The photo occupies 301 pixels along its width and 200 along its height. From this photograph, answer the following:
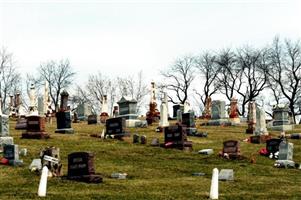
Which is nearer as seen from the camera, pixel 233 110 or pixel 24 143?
pixel 24 143

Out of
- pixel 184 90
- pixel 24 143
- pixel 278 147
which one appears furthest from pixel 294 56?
pixel 24 143

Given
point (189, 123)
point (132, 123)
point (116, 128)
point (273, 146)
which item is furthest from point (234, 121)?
point (273, 146)

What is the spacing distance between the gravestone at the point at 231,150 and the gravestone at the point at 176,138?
227 cm

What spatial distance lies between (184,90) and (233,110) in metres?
34.6

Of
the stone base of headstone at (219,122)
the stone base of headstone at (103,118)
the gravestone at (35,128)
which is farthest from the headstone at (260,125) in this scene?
the stone base of headstone at (103,118)

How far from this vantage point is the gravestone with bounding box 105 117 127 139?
2989 cm

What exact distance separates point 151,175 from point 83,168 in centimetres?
304

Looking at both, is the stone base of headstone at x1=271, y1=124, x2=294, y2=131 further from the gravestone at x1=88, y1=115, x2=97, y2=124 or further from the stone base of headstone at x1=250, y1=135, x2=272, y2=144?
the gravestone at x1=88, y1=115, x2=97, y2=124

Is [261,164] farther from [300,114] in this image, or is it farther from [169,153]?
[300,114]

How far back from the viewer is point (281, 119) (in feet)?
140

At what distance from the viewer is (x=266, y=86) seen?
75000 mm

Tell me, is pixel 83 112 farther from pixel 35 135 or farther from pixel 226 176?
pixel 226 176

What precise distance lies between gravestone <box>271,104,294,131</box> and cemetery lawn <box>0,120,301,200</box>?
11.9 m

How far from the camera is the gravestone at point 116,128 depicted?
29891 millimetres
